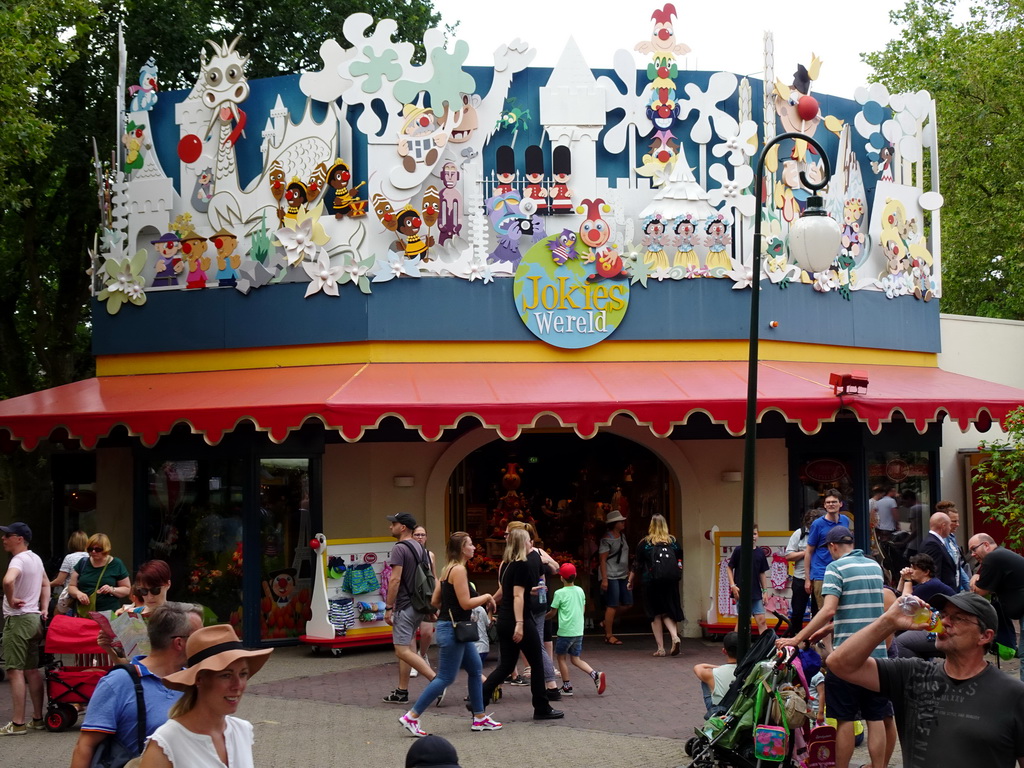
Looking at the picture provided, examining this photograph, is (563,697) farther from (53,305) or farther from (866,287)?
(53,305)

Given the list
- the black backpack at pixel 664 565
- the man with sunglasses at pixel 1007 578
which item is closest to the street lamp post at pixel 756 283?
the man with sunglasses at pixel 1007 578

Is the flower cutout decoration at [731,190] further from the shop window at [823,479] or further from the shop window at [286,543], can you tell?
the shop window at [286,543]

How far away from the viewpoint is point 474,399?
14117 mm

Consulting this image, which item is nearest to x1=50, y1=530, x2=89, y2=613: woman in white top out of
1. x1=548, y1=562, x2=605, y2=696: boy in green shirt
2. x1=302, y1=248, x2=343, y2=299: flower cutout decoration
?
x1=548, y1=562, x2=605, y2=696: boy in green shirt

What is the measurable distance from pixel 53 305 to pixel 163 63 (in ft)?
17.6

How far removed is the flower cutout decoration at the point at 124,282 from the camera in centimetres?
1644

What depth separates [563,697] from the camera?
11773 mm

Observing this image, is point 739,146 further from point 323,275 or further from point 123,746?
point 123,746

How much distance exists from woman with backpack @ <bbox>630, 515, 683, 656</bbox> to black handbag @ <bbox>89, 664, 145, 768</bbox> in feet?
31.9

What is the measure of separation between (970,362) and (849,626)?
1270 cm

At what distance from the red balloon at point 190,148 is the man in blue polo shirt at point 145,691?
1216 centimetres

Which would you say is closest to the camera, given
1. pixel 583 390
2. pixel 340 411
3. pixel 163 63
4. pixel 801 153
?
Result: pixel 340 411

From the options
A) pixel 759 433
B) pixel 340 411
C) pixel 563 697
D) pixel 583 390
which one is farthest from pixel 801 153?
pixel 563 697

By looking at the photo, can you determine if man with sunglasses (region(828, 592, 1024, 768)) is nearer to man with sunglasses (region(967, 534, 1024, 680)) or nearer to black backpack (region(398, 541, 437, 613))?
man with sunglasses (region(967, 534, 1024, 680))
